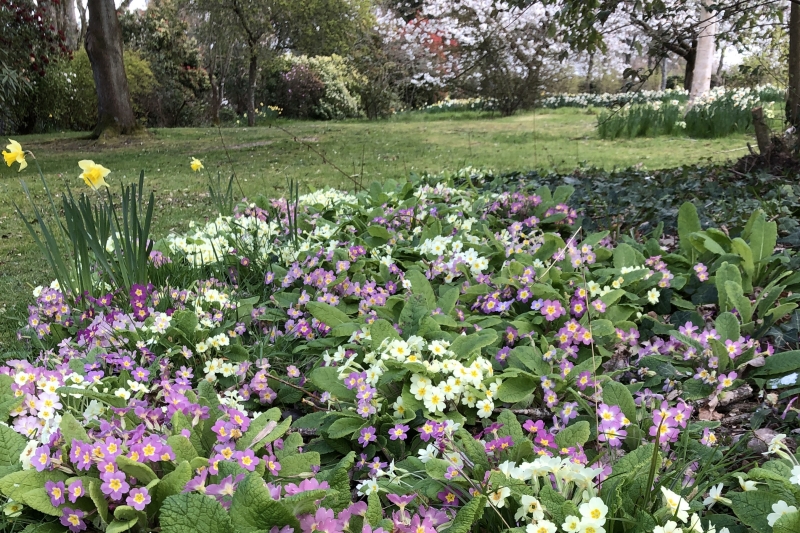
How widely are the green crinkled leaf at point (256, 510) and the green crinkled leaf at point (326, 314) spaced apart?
93 centimetres

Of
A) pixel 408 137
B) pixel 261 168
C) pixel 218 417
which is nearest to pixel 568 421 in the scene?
pixel 218 417

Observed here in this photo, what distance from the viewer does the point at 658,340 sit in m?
1.87

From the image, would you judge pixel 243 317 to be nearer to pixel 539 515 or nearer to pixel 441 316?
pixel 441 316

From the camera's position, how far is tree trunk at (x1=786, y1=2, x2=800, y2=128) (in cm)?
425

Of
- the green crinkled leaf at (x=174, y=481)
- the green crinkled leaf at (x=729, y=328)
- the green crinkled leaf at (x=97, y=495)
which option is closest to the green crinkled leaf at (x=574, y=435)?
the green crinkled leaf at (x=729, y=328)

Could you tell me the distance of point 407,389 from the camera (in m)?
1.53

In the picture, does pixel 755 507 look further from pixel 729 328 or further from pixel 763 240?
pixel 763 240

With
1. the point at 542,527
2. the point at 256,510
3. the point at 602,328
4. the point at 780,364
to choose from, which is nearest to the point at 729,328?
the point at 780,364

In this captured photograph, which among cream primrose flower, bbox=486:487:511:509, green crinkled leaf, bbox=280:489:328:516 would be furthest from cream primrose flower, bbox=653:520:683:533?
green crinkled leaf, bbox=280:489:328:516

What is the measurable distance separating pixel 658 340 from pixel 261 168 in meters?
6.23

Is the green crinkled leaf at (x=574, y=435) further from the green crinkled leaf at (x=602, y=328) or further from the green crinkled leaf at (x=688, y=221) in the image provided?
the green crinkled leaf at (x=688, y=221)

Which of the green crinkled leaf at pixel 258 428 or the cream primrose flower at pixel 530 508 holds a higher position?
the cream primrose flower at pixel 530 508

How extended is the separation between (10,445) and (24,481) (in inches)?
8.0

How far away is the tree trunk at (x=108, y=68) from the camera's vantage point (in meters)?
10.1
